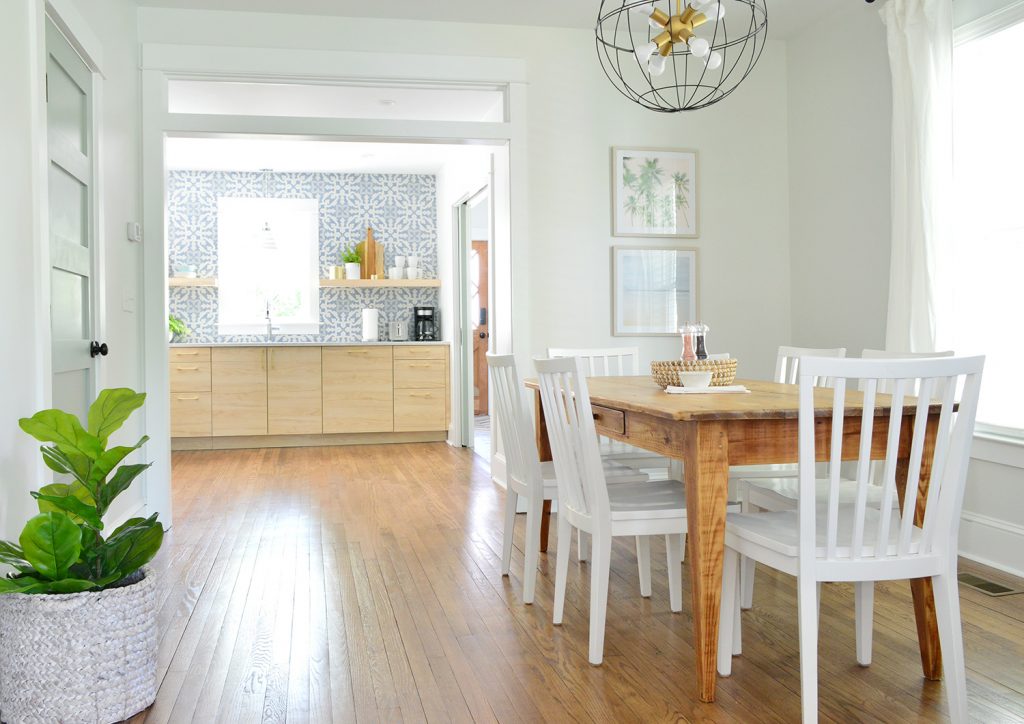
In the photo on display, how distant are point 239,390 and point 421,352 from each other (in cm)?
149

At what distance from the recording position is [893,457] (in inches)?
70.6

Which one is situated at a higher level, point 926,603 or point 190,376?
point 190,376

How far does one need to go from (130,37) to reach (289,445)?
147 inches

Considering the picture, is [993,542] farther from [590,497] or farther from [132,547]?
[132,547]

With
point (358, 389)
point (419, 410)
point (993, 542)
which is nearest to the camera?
point (993, 542)

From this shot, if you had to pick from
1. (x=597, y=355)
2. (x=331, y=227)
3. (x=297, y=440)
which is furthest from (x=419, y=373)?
(x=597, y=355)

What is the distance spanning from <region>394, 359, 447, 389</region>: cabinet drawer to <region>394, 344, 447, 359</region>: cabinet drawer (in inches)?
1.3

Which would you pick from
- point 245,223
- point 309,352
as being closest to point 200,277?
point 245,223

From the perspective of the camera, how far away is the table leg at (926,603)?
2.12m

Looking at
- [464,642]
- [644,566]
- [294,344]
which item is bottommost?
[464,642]

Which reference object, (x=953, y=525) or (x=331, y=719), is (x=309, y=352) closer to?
(x=331, y=719)

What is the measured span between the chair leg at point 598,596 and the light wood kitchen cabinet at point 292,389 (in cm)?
497

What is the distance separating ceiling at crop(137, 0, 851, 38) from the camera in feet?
13.6

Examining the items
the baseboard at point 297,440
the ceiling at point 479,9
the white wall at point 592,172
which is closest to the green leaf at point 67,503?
the white wall at point 592,172
